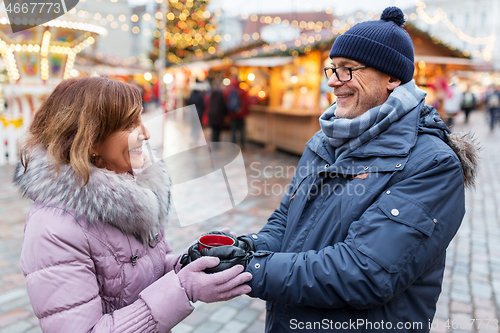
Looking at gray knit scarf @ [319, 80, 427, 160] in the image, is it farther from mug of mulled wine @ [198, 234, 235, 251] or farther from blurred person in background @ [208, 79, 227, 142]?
blurred person in background @ [208, 79, 227, 142]

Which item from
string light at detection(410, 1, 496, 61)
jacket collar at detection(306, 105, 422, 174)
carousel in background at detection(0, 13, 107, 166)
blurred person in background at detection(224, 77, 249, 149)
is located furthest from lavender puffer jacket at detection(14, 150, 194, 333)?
string light at detection(410, 1, 496, 61)

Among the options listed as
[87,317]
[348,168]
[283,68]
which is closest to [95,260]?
[87,317]

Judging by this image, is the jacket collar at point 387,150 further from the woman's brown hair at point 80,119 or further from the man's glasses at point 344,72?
the woman's brown hair at point 80,119

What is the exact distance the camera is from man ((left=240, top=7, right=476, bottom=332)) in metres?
1.29

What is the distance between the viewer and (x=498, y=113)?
1775 centimetres

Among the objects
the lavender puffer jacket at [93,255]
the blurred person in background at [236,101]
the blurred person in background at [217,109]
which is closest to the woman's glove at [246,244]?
the lavender puffer jacket at [93,255]

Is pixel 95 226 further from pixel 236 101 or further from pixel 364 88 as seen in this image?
pixel 236 101

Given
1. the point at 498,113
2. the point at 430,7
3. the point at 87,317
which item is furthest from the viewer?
the point at 430,7

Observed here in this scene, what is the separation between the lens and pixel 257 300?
3359 mm

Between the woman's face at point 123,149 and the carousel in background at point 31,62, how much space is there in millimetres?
8084

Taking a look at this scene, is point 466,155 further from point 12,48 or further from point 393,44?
point 12,48

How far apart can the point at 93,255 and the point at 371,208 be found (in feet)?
3.28

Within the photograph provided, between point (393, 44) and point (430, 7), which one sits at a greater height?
point (430, 7)

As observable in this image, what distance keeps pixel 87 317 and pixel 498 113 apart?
20689 mm
